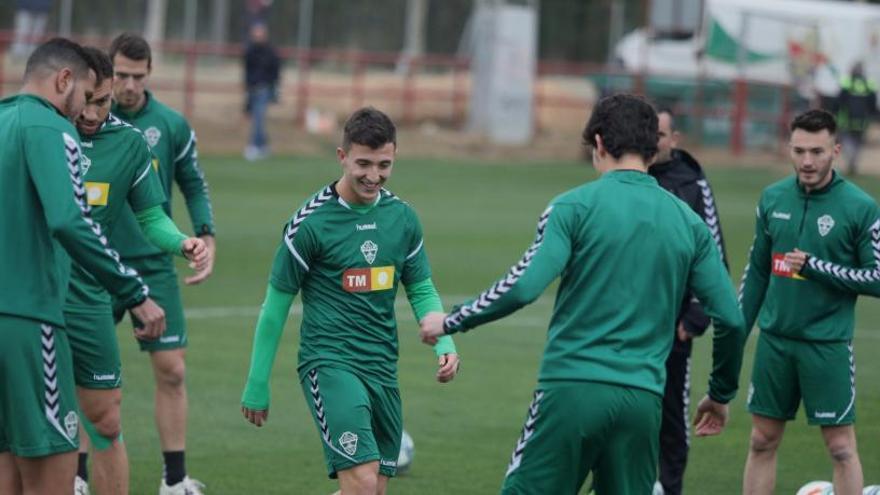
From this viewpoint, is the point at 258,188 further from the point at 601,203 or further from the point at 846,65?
the point at 601,203

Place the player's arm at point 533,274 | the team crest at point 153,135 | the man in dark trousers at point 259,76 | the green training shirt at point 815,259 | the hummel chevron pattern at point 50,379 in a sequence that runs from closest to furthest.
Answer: the player's arm at point 533,274, the hummel chevron pattern at point 50,379, the green training shirt at point 815,259, the team crest at point 153,135, the man in dark trousers at point 259,76

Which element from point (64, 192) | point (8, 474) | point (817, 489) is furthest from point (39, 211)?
point (817, 489)

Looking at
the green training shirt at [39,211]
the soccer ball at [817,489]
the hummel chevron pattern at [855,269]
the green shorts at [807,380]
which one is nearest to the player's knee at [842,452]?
the green shorts at [807,380]

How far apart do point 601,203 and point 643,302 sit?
0.42 meters

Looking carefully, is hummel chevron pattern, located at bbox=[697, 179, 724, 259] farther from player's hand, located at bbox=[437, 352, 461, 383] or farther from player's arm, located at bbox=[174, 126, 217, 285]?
player's arm, located at bbox=[174, 126, 217, 285]

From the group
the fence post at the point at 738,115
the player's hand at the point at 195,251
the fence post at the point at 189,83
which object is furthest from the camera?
the fence post at the point at 738,115

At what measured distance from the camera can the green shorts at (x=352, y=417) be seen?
283 inches

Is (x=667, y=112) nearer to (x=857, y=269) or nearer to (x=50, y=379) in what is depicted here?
(x=857, y=269)

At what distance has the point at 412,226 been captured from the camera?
7.62 meters

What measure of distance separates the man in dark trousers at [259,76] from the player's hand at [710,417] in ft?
86.7

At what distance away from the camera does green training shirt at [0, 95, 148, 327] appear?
20.8 feet

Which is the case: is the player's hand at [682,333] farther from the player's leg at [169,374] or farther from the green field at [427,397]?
the player's leg at [169,374]

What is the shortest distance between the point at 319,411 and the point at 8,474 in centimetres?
138

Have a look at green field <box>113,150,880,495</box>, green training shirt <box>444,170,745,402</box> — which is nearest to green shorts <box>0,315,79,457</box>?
green training shirt <box>444,170,745,402</box>
